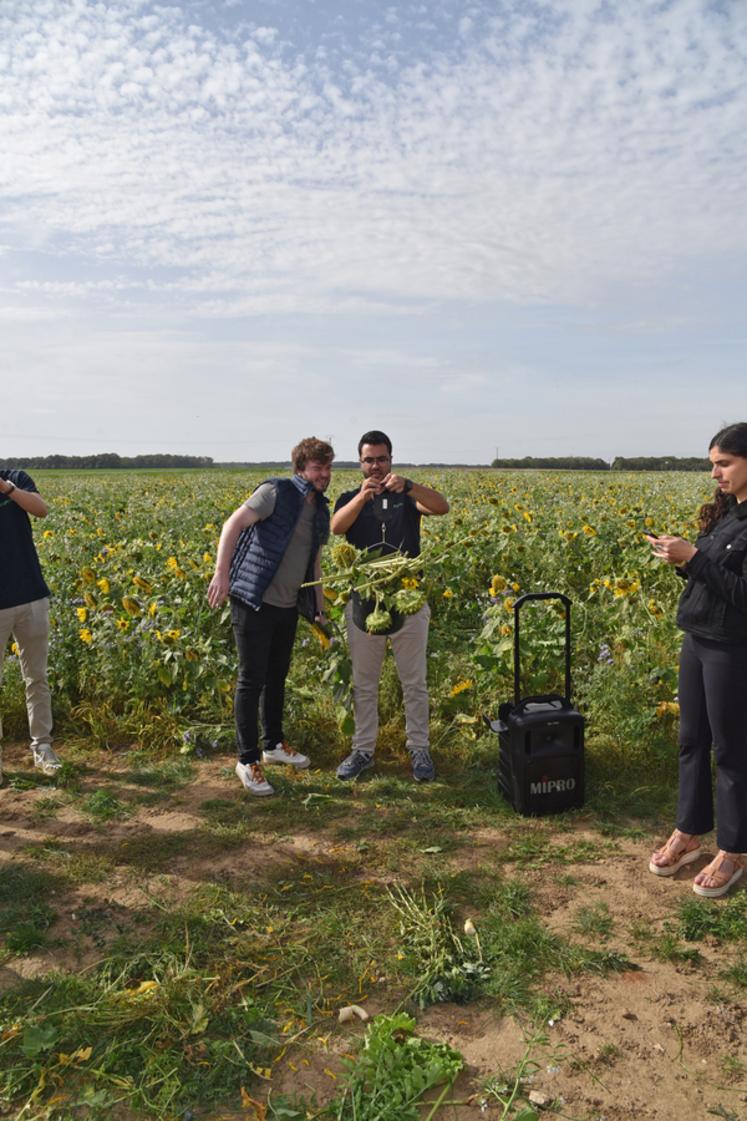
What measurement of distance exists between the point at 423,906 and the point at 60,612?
415 centimetres

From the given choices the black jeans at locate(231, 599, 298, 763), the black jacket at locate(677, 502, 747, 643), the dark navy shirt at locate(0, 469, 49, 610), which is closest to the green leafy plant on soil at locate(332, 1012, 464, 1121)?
the black jacket at locate(677, 502, 747, 643)

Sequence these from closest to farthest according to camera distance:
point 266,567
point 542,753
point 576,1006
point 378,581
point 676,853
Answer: point 576,1006 < point 676,853 < point 542,753 < point 378,581 < point 266,567

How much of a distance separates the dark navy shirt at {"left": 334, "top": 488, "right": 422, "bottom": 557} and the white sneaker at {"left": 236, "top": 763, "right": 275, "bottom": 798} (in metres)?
1.47

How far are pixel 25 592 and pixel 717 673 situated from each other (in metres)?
3.80

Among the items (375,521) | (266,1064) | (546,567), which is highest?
(375,521)

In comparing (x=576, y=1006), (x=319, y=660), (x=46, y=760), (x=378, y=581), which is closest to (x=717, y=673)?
(x=576, y=1006)

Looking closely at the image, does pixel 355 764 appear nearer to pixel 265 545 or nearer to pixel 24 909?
pixel 265 545

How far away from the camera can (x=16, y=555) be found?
4.67 metres

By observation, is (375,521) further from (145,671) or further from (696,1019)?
(696,1019)

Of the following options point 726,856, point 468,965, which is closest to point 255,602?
point 468,965

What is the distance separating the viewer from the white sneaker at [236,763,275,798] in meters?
4.65

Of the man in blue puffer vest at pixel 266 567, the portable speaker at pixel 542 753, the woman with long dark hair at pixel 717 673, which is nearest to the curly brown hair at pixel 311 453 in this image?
the man in blue puffer vest at pixel 266 567

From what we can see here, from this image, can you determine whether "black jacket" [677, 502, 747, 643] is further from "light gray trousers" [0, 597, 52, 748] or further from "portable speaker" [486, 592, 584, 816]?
"light gray trousers" [0, 597, 52, 748]

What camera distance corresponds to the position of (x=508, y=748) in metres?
4.34
